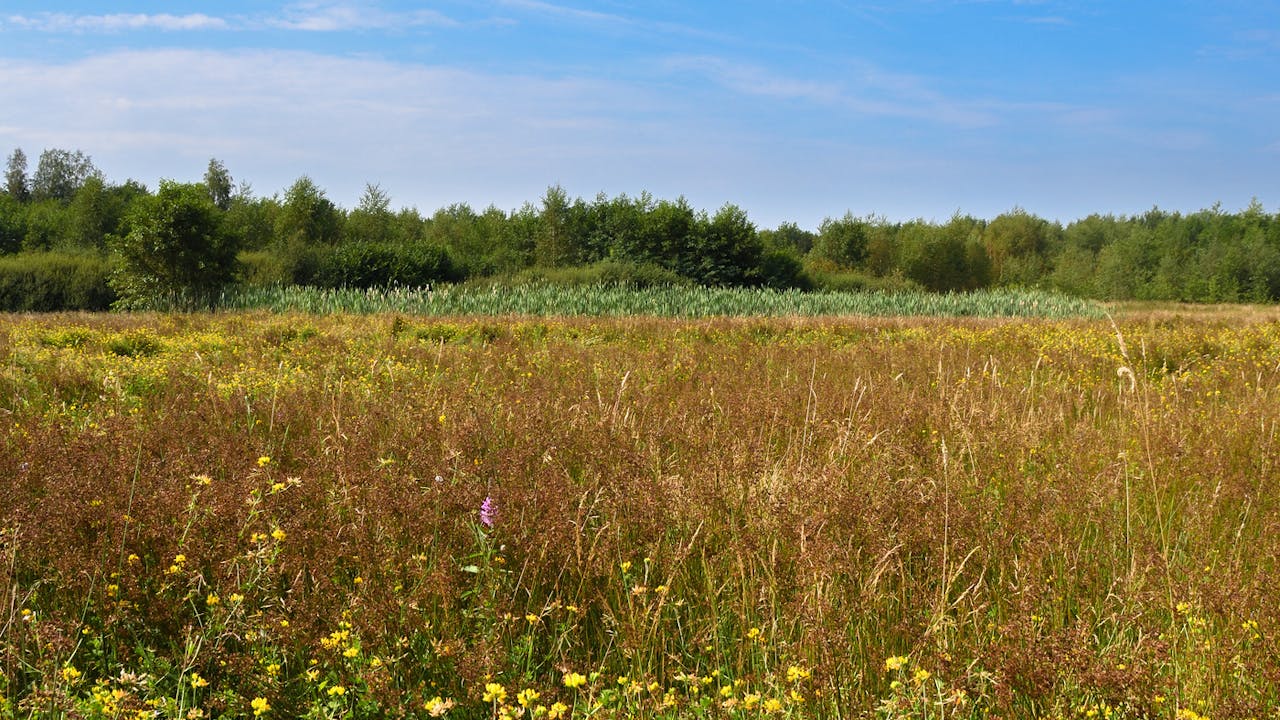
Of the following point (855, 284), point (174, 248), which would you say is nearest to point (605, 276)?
point (174, 248)

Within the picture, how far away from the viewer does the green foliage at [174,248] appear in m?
25.0

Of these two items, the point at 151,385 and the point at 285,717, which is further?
the point at 151,385

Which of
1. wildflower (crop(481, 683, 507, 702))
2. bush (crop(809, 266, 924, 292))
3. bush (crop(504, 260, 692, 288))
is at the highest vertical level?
bush (crop(809, 266, 924, 292))

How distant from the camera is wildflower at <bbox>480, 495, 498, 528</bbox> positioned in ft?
8.88

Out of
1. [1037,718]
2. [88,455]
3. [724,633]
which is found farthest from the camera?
[88,455]

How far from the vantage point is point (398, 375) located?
7023 mm

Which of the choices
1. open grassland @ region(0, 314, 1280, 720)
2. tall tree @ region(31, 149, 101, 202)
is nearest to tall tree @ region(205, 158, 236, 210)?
tall tree @ region(31, 149, 101, 202)

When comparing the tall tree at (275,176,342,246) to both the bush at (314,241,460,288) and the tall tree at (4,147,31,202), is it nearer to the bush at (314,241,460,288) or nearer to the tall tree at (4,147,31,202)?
the bush at (314,241,460,288)

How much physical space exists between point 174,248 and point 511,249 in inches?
1028

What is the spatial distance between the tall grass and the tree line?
3.13m

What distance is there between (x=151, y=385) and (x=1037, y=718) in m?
7.42

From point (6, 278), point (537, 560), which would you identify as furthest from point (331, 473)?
point (6, 278)

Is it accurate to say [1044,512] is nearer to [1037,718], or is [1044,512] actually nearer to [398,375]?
[1037,718]

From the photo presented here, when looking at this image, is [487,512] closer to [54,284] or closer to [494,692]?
[494,692]
